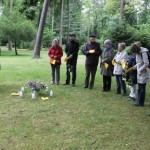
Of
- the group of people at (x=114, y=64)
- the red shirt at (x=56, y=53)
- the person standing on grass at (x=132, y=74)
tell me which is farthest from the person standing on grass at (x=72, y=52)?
the person standing on grass at (x=132, y=74)

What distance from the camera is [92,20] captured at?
76.8m

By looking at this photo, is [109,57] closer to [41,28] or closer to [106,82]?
[106,82]

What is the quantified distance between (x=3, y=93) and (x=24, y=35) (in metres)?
24.5

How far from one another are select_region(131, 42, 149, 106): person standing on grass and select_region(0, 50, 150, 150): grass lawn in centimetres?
42

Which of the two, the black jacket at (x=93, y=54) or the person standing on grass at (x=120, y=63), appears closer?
the person standing on grass at (x=120, y=63)

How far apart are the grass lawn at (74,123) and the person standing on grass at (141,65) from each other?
419 millimetres

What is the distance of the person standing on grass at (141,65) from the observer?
804 centimetres

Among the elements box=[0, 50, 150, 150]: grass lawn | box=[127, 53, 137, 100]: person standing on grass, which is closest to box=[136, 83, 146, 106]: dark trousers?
box=[0, 50, 150, 150]: grass lawn

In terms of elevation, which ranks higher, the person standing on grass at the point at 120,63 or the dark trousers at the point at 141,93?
the person standing on grass at the point at 120,63

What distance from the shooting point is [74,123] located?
267 inches

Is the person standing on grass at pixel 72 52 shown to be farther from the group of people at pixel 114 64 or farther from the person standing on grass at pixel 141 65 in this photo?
the person standing on grass at pixel 141 65

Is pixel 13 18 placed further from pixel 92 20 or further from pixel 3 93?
pixel 92 20

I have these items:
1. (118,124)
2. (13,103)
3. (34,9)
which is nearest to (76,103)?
(13,103)

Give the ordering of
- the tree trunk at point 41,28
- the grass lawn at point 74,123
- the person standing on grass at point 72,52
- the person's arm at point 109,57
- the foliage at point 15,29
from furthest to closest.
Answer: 1. the foliage at point 15,29
2. the tree trunk at point 41,28
3. the person standing on grass at point 72,52
4. the person's arm at point 109,57
5. the grass lawn at point 74,123
